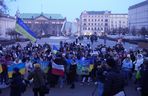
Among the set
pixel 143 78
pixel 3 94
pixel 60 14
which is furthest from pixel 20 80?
pixel 60 14

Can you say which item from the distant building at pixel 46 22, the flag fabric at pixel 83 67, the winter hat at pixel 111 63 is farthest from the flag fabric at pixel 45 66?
the distant building at pixel 46 22

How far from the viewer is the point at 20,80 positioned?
1119 centimetres

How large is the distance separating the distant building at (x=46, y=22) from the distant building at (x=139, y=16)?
31.1 meters

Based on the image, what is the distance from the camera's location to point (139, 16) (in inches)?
6422

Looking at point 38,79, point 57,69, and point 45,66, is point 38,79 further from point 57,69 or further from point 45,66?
point 45,66

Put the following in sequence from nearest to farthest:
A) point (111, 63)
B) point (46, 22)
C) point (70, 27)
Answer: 1. point (111, 63)
2. point (70, 27)
3. point (46, 22)

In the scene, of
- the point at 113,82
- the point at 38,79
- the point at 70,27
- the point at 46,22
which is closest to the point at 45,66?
the point at 38,79

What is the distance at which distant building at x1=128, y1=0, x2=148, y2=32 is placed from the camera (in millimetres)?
151275

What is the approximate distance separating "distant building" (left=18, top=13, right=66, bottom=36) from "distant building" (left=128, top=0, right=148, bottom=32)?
102ft

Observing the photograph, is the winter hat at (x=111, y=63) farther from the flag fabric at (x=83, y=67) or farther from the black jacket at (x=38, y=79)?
the flag fabric at (x=83, y=67)

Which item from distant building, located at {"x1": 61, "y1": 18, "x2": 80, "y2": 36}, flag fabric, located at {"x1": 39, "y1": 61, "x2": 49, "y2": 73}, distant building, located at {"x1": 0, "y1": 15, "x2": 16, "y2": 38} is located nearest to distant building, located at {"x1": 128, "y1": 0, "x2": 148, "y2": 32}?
distant building, located at {"x1": 61, "y1": 18, "x2": 80, "y2": 36}

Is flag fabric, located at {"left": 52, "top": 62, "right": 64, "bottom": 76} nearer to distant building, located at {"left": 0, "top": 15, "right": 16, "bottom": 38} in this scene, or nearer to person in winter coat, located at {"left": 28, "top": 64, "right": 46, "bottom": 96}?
person in winter coat, located at {"left": 28, "top": 64, "right": 46, "bottom": 96}

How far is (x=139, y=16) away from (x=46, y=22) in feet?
133

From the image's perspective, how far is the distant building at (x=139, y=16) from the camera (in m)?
151
